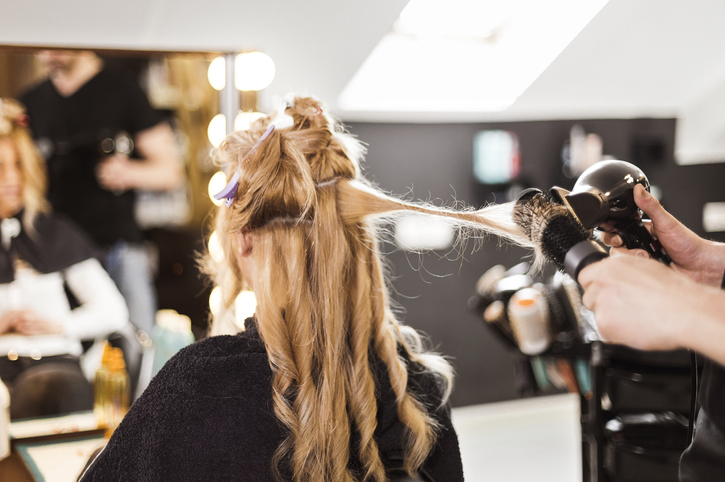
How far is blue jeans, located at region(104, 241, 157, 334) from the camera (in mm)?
1569

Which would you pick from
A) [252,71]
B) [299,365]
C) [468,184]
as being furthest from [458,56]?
[299,365]

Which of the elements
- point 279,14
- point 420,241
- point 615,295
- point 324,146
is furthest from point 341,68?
point 615,295

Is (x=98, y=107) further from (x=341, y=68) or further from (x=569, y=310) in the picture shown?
(x=569, y=310)

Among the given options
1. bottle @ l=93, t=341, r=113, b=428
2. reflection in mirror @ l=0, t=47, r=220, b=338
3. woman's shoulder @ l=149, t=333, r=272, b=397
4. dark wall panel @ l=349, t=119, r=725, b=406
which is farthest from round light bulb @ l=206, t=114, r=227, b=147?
dark wall panel @ l=349, t=119, r=725, b=406

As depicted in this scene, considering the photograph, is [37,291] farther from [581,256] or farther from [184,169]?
[581,256]

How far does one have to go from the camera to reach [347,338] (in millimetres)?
893

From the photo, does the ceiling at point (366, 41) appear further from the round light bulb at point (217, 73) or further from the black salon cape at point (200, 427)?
the black salon cape at point (200, 427)

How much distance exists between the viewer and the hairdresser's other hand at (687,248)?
971mm

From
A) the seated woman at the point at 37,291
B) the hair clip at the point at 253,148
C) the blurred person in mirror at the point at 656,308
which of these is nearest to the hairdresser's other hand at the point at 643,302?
the blurred person in mirror at the point at 656,308

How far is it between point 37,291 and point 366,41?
1320 millimetres

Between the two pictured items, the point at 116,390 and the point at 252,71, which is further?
the point at 252,71

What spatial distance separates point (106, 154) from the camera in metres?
1.54

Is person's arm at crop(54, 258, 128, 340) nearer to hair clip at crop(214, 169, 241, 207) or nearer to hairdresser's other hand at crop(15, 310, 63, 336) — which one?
hairdresser's other hand at crop(15, 310, 63, 336)

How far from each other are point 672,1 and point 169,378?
8.12ft
